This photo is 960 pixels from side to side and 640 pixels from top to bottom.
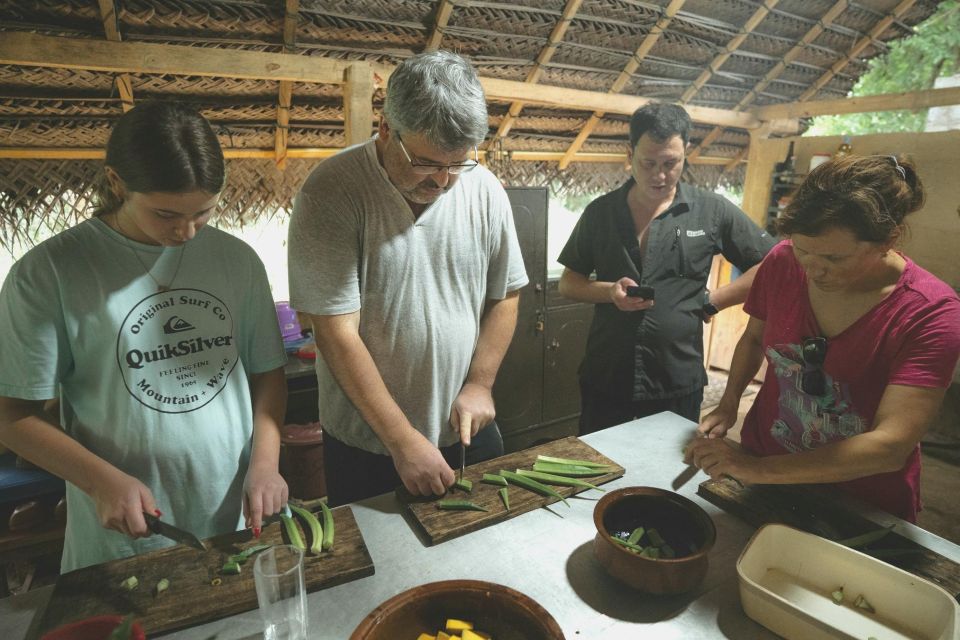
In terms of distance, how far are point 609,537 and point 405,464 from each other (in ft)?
1.93

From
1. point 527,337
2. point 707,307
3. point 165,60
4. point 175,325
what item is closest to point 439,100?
point 175,325

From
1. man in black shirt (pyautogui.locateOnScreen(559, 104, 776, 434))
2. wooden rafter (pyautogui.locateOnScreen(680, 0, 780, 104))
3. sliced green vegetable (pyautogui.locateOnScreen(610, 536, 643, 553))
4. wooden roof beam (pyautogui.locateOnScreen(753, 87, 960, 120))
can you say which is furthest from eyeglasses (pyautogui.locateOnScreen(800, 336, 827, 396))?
wooden roof beam (pyautogui.locateOnScreen(753, 87, 960, 120))

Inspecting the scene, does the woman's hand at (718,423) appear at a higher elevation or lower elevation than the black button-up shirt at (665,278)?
lower

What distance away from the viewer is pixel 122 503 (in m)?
1.19

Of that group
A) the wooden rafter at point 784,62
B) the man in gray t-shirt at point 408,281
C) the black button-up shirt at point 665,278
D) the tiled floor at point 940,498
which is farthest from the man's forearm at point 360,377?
the wooden rafter at point 784,62

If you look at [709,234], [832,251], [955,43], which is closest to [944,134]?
[955,43]

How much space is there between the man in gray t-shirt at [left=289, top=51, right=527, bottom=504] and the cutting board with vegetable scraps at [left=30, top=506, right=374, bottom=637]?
0.31 meters

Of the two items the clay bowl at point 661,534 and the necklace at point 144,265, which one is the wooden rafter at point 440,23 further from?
the clay bowl at point 661,534

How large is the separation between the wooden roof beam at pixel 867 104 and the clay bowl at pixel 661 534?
208 inches

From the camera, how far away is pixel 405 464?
1.49 m

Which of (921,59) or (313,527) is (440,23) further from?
(921,59)

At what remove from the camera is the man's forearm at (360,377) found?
1.51 metres

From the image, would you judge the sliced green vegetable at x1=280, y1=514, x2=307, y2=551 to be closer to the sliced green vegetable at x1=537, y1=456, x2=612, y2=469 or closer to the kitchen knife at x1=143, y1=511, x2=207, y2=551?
the kitchen knife at x1=143, y1=511, x2=207, y2=551

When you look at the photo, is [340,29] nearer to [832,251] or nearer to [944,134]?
[832,251]
